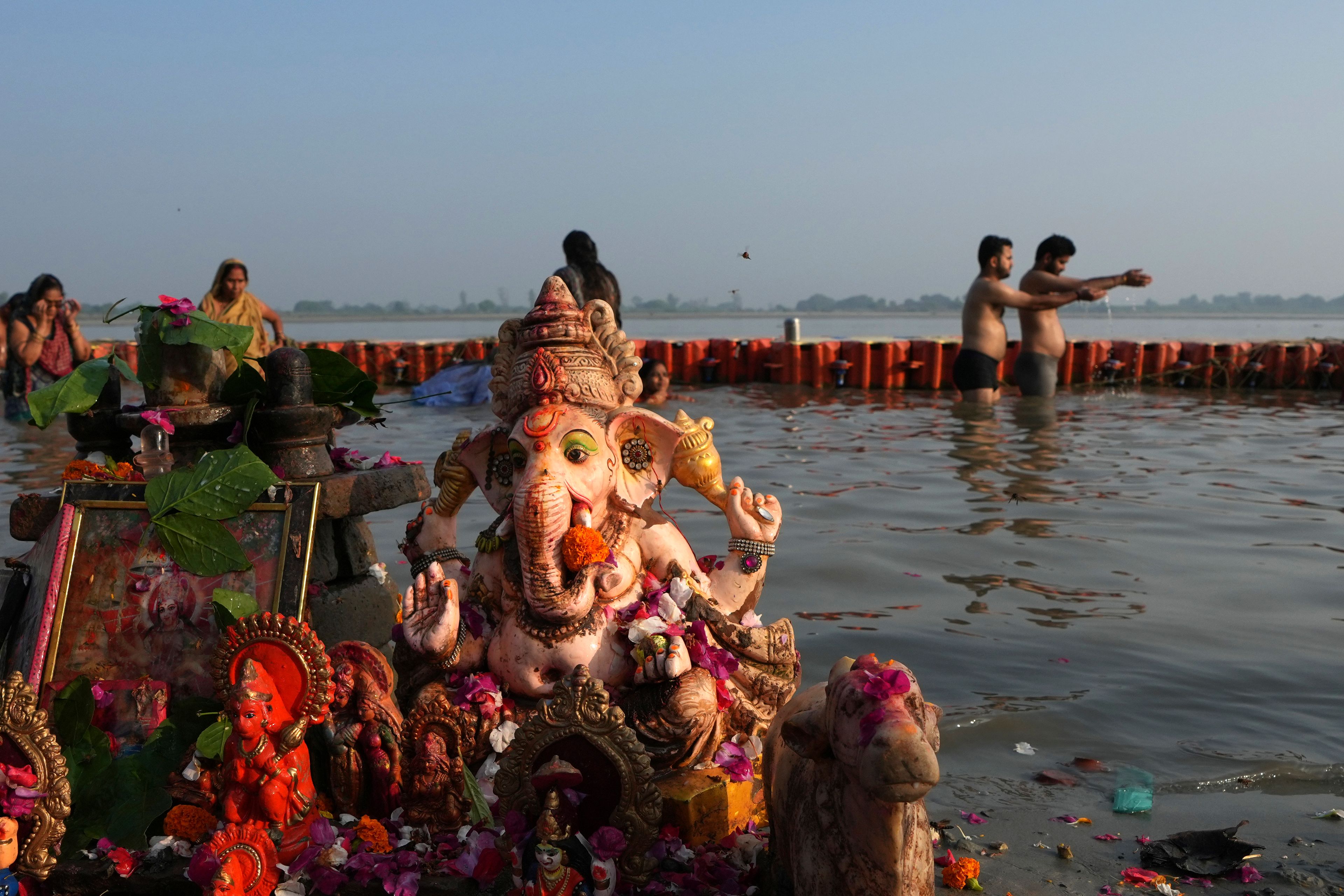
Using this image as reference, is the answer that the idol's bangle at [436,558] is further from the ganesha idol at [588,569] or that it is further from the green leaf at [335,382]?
the green leaf at [335,382]

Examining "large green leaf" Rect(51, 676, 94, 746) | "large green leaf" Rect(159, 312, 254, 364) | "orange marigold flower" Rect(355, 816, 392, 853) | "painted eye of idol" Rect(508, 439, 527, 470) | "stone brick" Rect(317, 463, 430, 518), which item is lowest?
"orange marigold flower" Rect(355, 816, 392, 853)

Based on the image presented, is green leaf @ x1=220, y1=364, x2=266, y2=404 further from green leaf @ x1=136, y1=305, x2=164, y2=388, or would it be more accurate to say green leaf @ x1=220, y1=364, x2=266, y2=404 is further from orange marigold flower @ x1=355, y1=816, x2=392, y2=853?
orange marigold flower @ x1=355, y1=816, x2=392, y2=853

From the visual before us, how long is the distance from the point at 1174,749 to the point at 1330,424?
1055 centimetres

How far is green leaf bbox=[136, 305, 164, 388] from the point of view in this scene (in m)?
4.04

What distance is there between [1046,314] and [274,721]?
436 inches

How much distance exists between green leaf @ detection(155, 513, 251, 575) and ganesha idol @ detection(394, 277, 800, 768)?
0.56m

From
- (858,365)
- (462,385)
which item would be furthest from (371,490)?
(858,365)

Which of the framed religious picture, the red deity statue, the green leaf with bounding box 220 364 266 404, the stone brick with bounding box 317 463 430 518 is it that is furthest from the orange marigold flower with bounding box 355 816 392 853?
the green leaf with bounding box 220 364 266 404

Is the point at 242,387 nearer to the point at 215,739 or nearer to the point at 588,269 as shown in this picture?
the point at 215,739

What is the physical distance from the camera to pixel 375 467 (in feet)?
14.7

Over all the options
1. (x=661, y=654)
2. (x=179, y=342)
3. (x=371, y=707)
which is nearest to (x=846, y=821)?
(x=661, y=654)

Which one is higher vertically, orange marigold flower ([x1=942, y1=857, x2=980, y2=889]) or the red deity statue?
the red deity statue

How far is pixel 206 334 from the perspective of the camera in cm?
398

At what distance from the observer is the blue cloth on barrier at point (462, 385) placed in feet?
52.9
